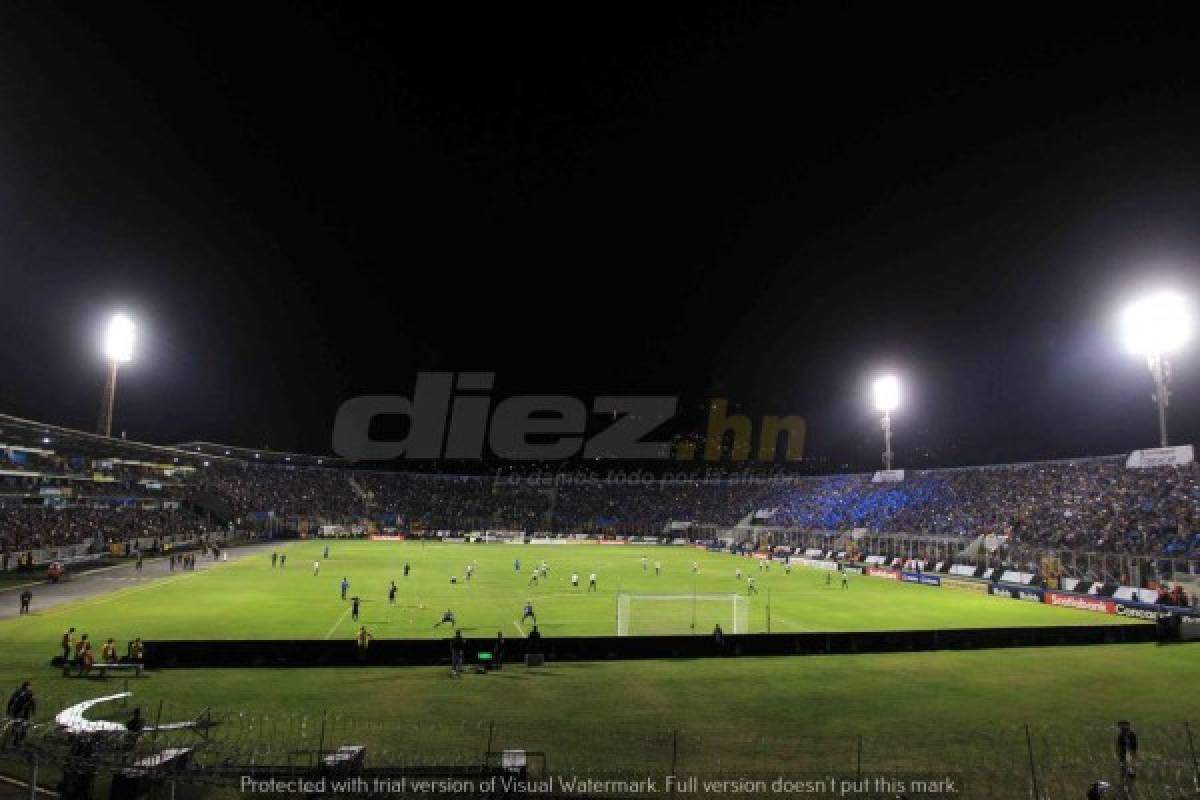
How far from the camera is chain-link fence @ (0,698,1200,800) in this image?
46.4 feet

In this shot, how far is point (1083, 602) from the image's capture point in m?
44.9

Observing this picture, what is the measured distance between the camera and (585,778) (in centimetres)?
1546

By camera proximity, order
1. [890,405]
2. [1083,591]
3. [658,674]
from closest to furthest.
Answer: [658,674]
[1083,591]
[890,405]

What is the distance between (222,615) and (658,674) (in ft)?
77.1

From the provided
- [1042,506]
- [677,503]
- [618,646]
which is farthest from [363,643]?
[677,503]

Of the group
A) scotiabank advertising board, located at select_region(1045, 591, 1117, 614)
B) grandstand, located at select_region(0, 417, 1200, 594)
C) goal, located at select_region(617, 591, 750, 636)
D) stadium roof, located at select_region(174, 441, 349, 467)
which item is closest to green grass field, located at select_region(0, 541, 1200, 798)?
goal, located at select_region(617, 591, 750, 636)

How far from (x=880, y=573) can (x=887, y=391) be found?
85.4ft

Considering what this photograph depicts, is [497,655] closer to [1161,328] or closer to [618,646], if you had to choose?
[618,646]

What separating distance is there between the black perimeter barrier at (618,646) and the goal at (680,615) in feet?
10.9

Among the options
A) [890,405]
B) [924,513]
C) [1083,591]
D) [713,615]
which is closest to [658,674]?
[713,615]

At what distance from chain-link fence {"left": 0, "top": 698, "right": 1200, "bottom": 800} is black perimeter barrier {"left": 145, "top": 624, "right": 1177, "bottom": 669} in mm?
5504

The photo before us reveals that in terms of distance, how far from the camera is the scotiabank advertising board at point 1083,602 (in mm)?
42531

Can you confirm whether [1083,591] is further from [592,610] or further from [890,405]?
[890,405]

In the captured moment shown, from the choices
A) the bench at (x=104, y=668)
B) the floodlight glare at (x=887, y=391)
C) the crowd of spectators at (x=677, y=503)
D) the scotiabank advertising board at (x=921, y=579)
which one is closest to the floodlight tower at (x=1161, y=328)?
the crowd of spectators at (x=677, y=503)
